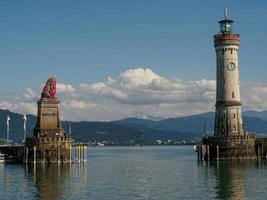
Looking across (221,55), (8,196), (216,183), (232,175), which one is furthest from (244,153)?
(8,196)

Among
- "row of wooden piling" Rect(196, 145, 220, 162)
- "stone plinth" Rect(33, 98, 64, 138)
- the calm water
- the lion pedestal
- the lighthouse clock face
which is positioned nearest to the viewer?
the calm water

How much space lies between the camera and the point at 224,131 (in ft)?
525

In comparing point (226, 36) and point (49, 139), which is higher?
point (226, 36)

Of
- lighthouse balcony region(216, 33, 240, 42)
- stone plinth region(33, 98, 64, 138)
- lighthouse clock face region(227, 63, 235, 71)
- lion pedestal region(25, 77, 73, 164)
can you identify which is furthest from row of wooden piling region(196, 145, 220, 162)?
stone plinth region(33, 98, 64, 138)

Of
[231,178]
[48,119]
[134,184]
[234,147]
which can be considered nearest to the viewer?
[134,184]

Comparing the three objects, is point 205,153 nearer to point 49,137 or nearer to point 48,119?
point 49,137

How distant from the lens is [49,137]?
153875 mm

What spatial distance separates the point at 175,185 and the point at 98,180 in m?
19.3

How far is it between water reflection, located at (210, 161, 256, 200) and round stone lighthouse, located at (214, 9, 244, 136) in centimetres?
1075

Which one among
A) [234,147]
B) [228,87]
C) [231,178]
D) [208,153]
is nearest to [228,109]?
[228,87]

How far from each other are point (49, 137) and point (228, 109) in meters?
48.9

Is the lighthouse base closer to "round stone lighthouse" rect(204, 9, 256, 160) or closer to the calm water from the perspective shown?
"round stone lighthouse" rect(204, 9, 256, 160)

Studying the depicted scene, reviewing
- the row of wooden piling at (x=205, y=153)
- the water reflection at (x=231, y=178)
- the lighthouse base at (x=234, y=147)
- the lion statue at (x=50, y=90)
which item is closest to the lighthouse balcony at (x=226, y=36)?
the lighthouse base at (x=234, y=147)

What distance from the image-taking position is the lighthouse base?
158 m
